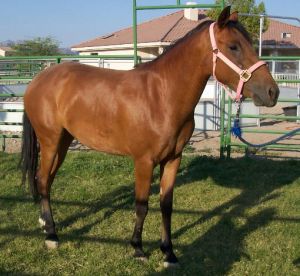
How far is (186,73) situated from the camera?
355 cm

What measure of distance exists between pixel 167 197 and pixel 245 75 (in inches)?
51.8

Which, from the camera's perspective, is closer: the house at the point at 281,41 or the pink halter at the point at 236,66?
the pink halter at the point at 236,66

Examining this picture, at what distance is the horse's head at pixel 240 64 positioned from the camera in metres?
3.14

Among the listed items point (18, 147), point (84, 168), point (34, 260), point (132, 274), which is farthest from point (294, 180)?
point (18, 147)

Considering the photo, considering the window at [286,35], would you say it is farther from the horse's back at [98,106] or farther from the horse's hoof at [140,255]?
the horse's hoof at [140,255]

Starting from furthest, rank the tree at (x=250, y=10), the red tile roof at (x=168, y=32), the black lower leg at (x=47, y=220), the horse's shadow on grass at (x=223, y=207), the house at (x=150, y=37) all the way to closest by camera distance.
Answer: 1. the tree at (x=250, y=10)
2. the red tile roof at (x=168, y=32)
3. the house at (x=150, y=37)
4. the black lower leg at (x=47, y=220)
5. the horse's shadow on grass at (x=223, y=207)

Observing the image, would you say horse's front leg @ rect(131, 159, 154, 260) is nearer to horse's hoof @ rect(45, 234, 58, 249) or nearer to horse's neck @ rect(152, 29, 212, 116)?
horse's neck @ rect(152, 29, 212, 116)

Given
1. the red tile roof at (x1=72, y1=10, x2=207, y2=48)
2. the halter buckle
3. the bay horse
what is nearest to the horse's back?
the bay horse

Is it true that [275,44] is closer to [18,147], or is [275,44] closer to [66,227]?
[18,147]

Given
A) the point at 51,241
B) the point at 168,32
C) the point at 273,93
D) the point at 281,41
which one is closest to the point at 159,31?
the point at 168,32

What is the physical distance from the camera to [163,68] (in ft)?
12.1

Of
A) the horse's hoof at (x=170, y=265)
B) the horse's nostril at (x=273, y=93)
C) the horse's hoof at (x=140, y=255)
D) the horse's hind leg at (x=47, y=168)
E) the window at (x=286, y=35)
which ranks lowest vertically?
the horse's hoof at (x=170, y=265)

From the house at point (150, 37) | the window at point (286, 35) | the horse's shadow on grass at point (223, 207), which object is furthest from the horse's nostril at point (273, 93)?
the window at point (286, 35)

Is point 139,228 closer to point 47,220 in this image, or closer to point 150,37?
point 47,220
